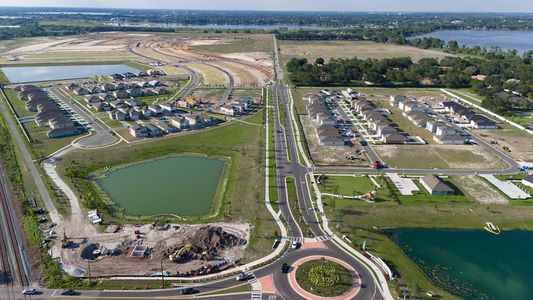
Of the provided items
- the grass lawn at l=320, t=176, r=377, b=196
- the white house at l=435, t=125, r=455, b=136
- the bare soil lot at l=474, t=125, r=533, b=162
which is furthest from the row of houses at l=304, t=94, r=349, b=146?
the bare soil lot at l=474, t=125, r=533, b=162

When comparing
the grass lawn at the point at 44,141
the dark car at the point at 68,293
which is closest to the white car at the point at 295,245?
the dark car at the point at 68,293

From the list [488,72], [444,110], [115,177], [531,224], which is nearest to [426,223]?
[531,224]

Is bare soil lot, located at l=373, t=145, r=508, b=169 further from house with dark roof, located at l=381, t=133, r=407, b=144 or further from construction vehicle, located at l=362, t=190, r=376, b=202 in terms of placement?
construction vehicle, located at l=362, t=190, r=376, b=202

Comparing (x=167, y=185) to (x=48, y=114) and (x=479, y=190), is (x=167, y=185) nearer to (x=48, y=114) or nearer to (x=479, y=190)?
(x=48, y=114)

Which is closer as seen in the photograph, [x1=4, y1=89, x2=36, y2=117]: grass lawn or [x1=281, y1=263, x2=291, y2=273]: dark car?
[x1=281, y1=263, x2=291, y2=273]: dark car

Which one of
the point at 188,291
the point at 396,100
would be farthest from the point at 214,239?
the point at 396,100

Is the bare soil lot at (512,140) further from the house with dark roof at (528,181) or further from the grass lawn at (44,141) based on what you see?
the grass lawn at (44,141)
